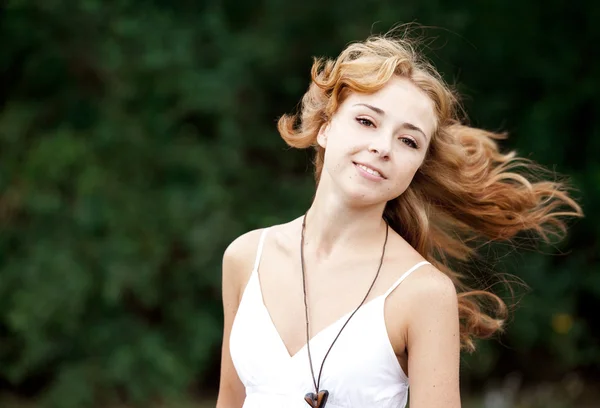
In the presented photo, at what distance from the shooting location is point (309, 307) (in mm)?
2289

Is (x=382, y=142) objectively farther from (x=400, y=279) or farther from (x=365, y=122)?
Result: (x=400, y=279)

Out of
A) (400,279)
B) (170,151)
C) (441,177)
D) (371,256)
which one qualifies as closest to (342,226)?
(371,256)

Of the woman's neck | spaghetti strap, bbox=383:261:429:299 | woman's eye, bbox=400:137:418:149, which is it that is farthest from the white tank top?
woman's eye, bbox=400:137:418:149

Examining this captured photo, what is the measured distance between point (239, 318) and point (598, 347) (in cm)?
464

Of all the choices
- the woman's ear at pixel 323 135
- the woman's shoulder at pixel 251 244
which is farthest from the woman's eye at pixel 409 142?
the woman's shoulder at pixel 251 244

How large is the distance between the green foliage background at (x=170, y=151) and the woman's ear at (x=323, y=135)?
319 centimetres

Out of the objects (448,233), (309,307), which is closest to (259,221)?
(448,233)

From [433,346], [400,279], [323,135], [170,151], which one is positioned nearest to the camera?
[433,346]

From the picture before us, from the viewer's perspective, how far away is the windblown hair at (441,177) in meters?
2.31

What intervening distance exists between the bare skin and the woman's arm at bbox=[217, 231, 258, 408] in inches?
1.7

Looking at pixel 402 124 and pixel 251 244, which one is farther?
pixel 251 244

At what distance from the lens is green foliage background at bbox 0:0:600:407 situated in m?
5.57

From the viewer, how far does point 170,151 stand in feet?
18.7

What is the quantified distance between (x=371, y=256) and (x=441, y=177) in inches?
14.1
